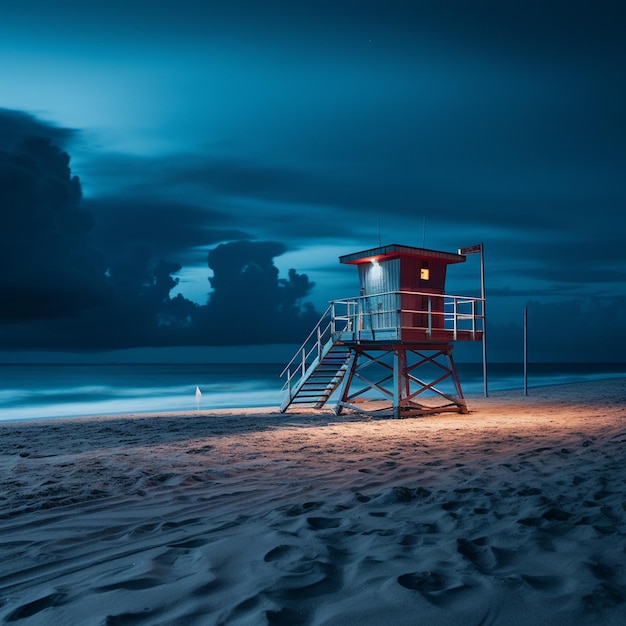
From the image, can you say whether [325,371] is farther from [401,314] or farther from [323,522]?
[323,522]

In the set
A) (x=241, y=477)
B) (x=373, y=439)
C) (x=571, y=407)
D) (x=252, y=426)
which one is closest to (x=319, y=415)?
(x=252, y=426)

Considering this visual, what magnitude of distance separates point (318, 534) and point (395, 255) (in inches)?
550

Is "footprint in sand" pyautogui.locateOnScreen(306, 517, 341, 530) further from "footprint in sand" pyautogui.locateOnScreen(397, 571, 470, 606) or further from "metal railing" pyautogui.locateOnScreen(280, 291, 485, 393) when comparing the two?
"metal railing" pyautogui.locateOnScreen(280, 291, 485, 393)

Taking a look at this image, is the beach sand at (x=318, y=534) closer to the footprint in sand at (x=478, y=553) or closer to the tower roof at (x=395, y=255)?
the footprint in sand at (x=478, y=553)

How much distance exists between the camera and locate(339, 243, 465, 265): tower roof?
1805 centimetres

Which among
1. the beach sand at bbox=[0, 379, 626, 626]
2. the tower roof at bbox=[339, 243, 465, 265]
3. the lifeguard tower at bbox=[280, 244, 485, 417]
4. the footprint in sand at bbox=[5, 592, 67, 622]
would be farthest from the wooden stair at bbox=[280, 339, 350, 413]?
the footprint in sand at bbox=[5, 592, 67, 622]

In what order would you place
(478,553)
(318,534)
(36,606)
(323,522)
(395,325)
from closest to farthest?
(36,606), (478,553), (318,534), (323,522), (395,325)

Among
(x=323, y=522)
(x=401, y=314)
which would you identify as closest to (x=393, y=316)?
(x=401, y=314)

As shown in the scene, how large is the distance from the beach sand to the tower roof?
8398 millimetres

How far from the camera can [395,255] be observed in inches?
718

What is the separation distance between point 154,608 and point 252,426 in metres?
11.6

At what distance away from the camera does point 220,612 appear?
3416mm

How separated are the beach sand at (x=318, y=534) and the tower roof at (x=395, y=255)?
27.6 feet

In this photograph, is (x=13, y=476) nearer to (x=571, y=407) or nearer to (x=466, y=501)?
(x=466, y=501)
